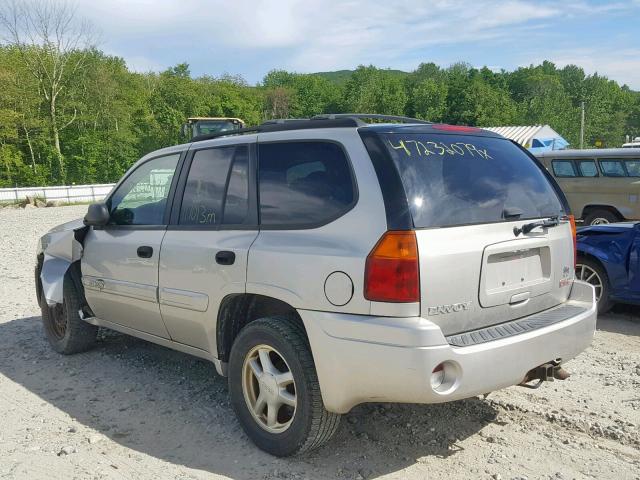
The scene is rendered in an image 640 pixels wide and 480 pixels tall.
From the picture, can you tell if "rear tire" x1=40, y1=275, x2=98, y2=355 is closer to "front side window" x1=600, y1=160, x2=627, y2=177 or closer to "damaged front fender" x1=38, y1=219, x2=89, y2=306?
"damaged front fender" x1=38, y1=219, x2=89, y2=306

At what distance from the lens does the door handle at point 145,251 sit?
13.5ft

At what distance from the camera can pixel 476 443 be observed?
11.4ft

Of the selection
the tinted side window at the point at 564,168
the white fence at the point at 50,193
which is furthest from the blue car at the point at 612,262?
the white fence at the point at 50,193

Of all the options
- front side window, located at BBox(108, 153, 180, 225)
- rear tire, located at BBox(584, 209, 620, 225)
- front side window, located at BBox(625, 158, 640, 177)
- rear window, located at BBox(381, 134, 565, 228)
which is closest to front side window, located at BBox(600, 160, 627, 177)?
front side window, located at BBox(625, 158, 640, 177)

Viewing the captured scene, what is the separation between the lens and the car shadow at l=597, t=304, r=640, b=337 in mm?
5922

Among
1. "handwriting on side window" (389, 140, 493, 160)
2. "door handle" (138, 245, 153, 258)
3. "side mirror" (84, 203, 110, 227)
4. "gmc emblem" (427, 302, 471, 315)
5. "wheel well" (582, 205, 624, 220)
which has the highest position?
"handwriting on side window" (389, 140, 493, 160)

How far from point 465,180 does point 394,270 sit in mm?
759

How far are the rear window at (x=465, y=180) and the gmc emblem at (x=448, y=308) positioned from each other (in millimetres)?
412

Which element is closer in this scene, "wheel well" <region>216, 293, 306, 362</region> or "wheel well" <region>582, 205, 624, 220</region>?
"wheel well" <region>216, 293, 306, 362</region>

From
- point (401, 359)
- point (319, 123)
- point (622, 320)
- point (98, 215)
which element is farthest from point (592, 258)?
point (98, 215)

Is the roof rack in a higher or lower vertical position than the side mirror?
higher

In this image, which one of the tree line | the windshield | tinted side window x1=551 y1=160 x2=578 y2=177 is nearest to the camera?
tinted side window x1=551 y1=160 x2=578 y2=177

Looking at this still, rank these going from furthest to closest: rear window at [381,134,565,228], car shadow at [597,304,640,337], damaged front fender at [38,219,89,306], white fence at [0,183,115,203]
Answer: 1. white fence at [0,183,115,203]
2. car shadow at [597,304,640,337]
3. damaged front fender at [38,219,89,306]
4. rear window at [381,134,565,228]

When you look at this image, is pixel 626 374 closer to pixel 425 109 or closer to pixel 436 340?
pixel 436 340
